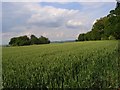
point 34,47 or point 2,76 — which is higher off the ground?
point 34,47

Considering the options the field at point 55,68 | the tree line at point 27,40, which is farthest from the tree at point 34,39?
the field at point 55,68

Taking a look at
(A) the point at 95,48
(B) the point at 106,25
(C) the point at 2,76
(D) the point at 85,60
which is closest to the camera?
(C) the point at 2,76

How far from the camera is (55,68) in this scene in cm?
717

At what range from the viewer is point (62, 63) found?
24.5 ft

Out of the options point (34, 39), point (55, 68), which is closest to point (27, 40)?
point (34, 39)

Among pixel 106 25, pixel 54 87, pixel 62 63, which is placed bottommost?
pixel 54 87

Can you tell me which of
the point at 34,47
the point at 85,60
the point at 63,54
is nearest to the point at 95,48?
the point at 85,60

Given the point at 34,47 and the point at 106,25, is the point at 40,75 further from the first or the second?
the point at 106,25

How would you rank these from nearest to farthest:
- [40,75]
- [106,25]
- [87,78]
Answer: [40,75], [87,78], [106,25]

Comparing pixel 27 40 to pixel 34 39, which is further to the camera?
pixel 34 39

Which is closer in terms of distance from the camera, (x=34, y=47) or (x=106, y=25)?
(x=34, y=47)

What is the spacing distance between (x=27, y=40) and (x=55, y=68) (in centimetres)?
96

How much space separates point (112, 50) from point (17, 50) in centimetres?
505

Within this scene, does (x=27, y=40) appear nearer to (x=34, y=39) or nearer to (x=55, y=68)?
(x=34, y=39)
